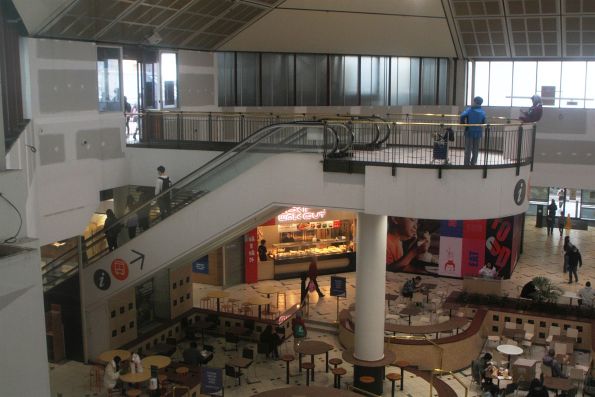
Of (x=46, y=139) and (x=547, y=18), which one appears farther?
(x=547, y=18)

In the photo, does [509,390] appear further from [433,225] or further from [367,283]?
[433,225]

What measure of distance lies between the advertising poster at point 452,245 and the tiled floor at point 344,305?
0.59 meters

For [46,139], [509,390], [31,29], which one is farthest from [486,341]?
[31,29]

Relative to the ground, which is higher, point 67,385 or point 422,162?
point 422,162

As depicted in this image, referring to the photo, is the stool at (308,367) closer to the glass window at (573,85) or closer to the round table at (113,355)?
the round table at (113,355)

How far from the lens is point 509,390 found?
15.9 meters

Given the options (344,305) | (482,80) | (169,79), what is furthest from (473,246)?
(169,79)

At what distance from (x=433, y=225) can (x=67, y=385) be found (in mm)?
15242

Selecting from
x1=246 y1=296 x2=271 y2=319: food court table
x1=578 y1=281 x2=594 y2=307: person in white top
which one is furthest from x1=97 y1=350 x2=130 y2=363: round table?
x1=578 y1=281 x2=594 y2=307: person in white top

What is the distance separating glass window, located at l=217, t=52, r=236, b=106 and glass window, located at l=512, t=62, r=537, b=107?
1123 centimetres

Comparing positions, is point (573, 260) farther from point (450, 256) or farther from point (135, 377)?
point (135, 377)

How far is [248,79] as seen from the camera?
2562 centimetres

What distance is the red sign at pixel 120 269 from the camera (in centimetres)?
Result: 1789

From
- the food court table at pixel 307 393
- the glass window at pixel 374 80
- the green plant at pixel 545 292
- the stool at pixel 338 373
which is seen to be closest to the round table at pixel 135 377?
the food court table at pixel 307 393
